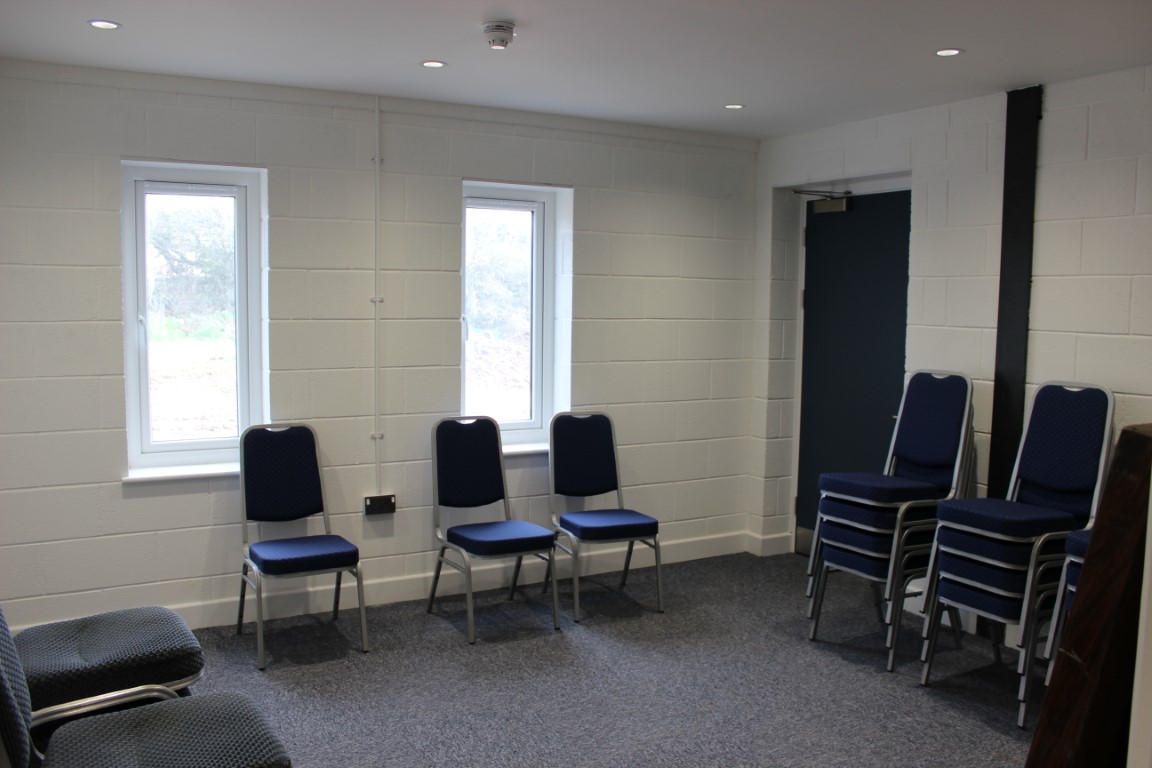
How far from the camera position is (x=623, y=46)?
10.9 ft

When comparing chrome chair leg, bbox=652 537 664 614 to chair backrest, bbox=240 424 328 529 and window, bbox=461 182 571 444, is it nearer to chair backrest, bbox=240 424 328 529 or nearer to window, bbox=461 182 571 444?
window, bbox=461 182 571 444

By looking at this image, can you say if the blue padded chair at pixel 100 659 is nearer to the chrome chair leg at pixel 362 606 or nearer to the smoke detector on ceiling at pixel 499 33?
the chrome chair leg at pixel 362 606

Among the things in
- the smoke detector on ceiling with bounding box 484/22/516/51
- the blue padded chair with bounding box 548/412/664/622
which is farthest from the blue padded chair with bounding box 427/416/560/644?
the smoke detector on ceiling with bounding box 484/22/516/51

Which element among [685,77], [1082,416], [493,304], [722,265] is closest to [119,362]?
[493,304]

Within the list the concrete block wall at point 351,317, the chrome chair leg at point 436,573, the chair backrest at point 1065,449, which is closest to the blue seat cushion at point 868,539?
the chair backrest at point 1065,449

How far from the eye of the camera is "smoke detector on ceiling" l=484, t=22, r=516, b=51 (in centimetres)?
305

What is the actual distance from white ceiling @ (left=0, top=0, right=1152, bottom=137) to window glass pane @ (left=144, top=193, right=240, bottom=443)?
658 millimetres

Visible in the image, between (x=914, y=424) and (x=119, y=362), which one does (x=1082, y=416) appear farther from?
(x=119, y=362)

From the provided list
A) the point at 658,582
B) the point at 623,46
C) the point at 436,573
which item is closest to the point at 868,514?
the point at 658,582

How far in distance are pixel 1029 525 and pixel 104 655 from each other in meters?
2.95

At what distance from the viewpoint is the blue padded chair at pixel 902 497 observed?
3760 millimetres

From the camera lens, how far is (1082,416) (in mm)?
3486

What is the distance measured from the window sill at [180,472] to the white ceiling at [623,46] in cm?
170

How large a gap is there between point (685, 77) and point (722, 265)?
1.60m
